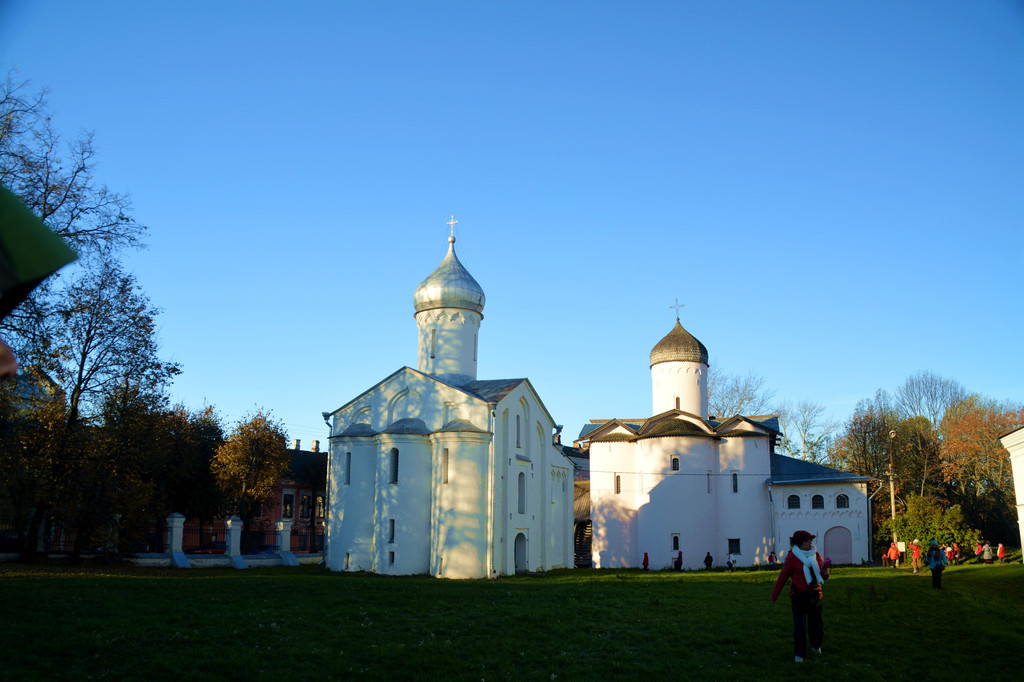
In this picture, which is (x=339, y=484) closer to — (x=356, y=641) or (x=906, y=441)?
(x=356, y=641)

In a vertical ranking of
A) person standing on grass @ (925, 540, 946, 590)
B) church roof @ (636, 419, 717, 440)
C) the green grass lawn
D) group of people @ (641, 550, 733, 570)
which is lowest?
group of people @ (641, 550, 733, 570)

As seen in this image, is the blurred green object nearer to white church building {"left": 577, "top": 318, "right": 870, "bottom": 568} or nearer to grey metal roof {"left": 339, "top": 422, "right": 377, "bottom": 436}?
grey metal roof {"left": 339, "top": 422, "right": 377, "bottom": 436}

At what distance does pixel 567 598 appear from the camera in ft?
55.4

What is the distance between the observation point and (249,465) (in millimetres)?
41125

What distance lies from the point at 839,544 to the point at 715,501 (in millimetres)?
6280

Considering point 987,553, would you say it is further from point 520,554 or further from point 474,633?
point 474,633

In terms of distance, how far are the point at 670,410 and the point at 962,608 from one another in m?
27.9

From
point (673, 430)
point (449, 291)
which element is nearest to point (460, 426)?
point (449, 291)

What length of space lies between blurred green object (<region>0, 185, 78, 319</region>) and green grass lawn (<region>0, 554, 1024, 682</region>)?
8.09 m

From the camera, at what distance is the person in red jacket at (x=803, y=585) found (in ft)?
31.0

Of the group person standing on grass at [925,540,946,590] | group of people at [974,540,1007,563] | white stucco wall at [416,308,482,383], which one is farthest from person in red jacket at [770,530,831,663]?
group of people at [974,540,1007,563]

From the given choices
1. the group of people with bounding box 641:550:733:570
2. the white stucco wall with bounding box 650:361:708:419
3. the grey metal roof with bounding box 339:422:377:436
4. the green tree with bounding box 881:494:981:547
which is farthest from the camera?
the white stucco wall with bounding box 650:361:708:419

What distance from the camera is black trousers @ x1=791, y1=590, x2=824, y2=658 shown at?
31.5 ft

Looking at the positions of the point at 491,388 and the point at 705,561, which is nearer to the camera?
the point at 491,388
